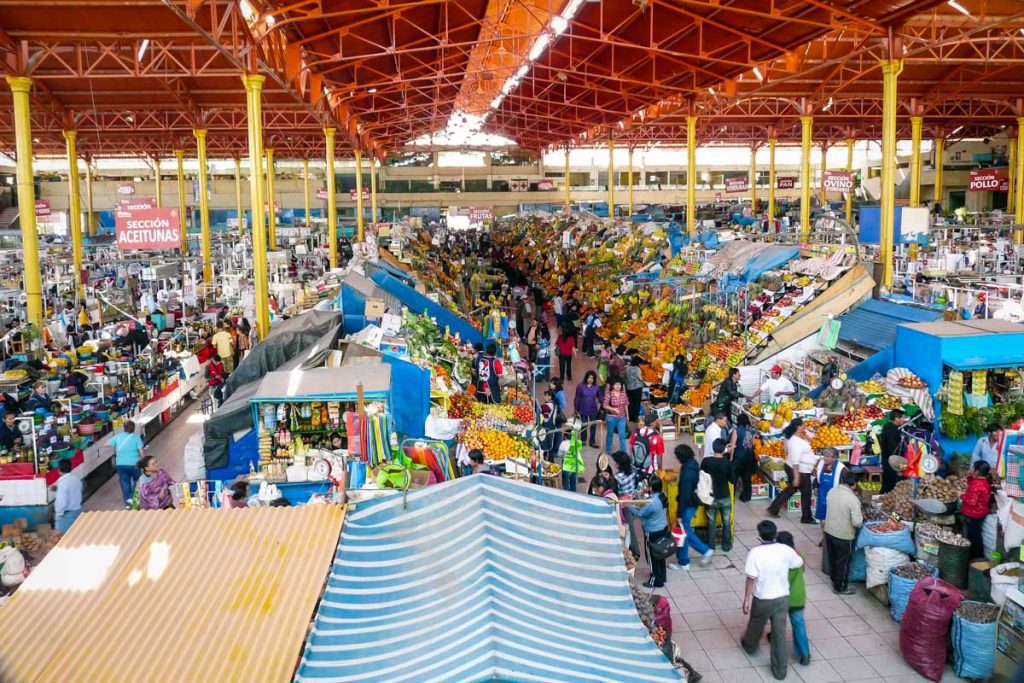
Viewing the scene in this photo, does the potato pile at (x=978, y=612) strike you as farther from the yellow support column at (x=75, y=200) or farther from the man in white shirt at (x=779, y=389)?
the yellow support column at (x=75, y=200)

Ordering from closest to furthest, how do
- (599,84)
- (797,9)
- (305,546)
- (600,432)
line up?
(305,546) < (600,432) < (797,9) < (599,84)

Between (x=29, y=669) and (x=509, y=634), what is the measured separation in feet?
6.74

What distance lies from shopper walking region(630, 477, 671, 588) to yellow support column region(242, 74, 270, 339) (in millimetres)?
8040

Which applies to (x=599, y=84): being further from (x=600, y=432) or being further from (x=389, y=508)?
(x=389, y=508)

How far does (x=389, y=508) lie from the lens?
15.2 feet

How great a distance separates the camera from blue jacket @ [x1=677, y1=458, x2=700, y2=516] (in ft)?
24.0

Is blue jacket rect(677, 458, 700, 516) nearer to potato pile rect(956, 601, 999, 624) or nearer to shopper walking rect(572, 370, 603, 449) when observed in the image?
potato pile rect(956, 601, 999, 624)

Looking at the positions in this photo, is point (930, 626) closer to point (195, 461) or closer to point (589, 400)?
point (589, 400)

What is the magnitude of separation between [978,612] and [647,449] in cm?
338

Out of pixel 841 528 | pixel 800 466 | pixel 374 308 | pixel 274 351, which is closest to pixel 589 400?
pixel 374 308

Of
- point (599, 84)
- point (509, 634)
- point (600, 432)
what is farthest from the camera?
point (599, 84)

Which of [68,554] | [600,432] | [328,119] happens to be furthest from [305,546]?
A: [328,119]

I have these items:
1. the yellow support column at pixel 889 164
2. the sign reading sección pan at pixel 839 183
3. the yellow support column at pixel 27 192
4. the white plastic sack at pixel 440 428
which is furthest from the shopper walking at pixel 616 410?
the sign reading sección pan at pixel 839 183

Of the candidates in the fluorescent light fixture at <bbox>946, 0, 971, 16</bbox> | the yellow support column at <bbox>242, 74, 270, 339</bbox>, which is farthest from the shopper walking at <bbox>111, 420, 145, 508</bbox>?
the fluorescent light fixture at <bbox>946, 0, 971, 16</bbox>
